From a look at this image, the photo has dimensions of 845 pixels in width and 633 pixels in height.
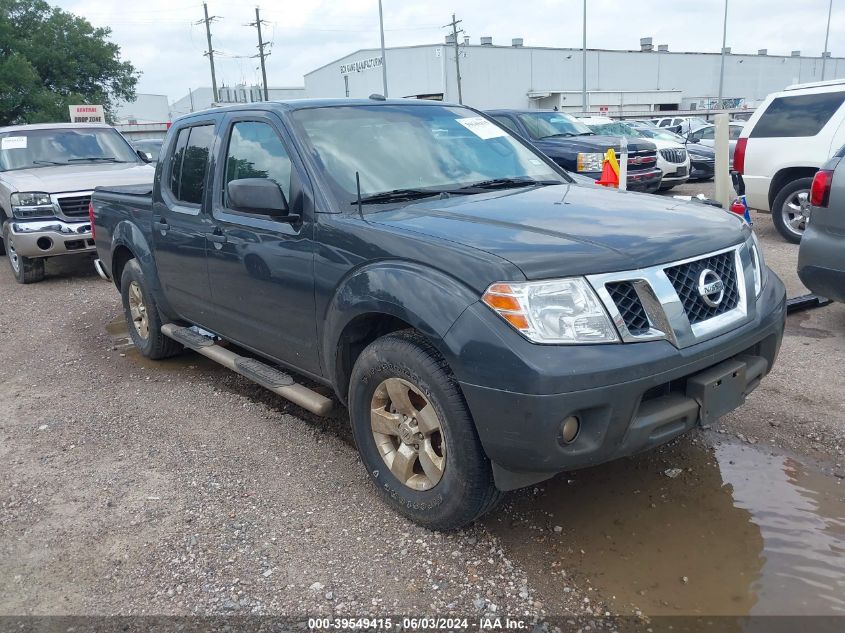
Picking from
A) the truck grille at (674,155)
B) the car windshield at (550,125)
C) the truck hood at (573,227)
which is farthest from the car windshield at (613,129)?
the truck hood at (573,227)

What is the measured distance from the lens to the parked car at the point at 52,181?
28.6 feet

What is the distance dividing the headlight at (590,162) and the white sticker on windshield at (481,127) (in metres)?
6.74

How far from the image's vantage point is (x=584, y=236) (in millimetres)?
2824

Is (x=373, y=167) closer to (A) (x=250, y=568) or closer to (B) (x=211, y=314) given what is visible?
(B) (x=211, y=314)

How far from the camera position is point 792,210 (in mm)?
8945

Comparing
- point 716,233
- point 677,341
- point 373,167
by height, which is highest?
point 373,167

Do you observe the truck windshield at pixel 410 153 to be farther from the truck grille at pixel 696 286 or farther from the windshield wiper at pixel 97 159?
the windshield wiper at pixel 97 159

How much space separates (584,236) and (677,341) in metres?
0.54

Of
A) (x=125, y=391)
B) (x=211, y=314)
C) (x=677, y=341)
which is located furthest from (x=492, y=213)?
(x=125, y=391)

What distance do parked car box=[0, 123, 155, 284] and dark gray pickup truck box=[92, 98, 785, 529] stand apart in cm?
517

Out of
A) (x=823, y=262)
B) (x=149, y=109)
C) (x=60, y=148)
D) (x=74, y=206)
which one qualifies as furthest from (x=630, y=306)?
(x=149, y=109)

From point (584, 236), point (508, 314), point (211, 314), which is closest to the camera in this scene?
point (508, 314)

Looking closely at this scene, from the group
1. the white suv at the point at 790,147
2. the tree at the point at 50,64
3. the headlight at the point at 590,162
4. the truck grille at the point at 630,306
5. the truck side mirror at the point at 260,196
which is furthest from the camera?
the tree at the point at 50,64

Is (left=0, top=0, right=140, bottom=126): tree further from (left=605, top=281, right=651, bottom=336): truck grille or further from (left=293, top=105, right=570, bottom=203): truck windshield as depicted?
(left=605, top=281, right=651, bottom=336): truck grille
